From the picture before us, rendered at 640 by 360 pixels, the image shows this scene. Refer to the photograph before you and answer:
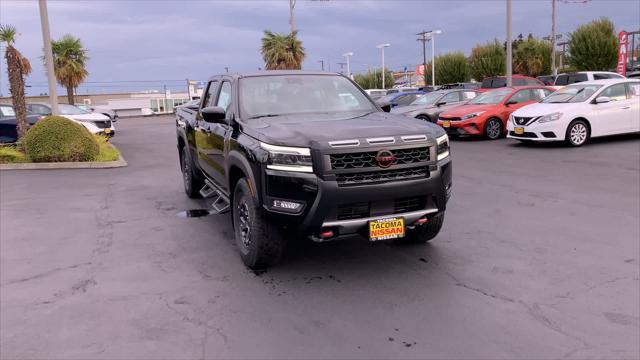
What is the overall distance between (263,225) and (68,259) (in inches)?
89.2

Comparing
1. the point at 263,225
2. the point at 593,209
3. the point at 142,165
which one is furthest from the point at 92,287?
the point at 142,165

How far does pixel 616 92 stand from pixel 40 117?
52.5 feet

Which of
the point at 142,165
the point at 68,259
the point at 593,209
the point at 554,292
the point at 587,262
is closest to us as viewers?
the point at 554,292

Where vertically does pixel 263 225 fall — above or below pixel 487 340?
above

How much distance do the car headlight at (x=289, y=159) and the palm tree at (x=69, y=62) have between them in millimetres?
35619

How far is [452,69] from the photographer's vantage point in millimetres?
51500

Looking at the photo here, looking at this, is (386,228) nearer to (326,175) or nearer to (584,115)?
(326,175)

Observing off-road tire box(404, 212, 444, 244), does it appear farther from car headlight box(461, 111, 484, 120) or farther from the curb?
car headlight box(461, 111, 484, 120)

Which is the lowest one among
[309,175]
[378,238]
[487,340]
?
[487,340]

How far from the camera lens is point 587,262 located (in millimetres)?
4898


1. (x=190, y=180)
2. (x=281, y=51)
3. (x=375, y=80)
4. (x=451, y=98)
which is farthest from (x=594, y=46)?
(x=190, y=180)

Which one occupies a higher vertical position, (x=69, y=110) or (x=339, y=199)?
(x=69, y=110)

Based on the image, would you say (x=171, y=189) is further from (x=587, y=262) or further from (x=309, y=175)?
(x=587, y=262)

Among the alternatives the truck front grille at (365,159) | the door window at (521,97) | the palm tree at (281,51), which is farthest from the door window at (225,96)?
the palm tree at (281,51)
